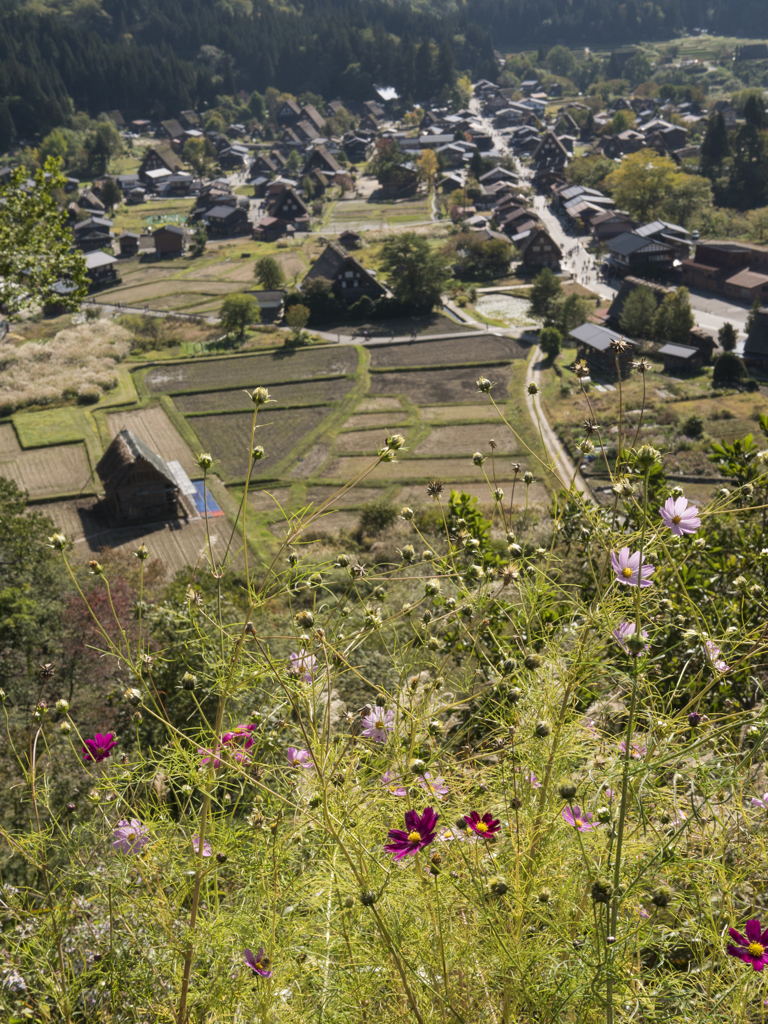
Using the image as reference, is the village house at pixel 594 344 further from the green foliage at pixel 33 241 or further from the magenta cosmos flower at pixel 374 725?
the magenta cosmos flower at pixel 374 725

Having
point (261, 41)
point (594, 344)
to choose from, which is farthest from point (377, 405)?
point (261, 41)

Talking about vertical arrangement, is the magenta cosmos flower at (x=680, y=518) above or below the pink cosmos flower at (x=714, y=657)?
above

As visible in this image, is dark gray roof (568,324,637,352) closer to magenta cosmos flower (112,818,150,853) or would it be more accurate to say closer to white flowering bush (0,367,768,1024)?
white flowering bush (0,367,768,1024)

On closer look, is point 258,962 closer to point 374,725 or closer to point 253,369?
point 374,725

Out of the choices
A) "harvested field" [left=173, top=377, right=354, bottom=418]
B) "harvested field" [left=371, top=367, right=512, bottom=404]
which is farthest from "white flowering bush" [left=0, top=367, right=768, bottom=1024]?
"harvested field" [left=371, top=367, right=512, bottom=404]

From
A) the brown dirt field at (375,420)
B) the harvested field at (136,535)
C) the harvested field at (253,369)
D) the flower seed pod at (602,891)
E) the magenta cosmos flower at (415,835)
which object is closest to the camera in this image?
the flower seed pod at (602,891)

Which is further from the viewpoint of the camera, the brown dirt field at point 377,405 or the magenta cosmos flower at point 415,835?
A: the brown dirt field at point 377,405

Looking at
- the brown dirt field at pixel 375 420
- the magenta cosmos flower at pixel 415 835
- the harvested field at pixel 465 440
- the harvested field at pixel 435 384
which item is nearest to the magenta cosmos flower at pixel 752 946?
the magenta cosmos flower at pixel 415 835

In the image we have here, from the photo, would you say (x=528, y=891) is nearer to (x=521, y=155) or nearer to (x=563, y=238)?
(x=563, y=238)
